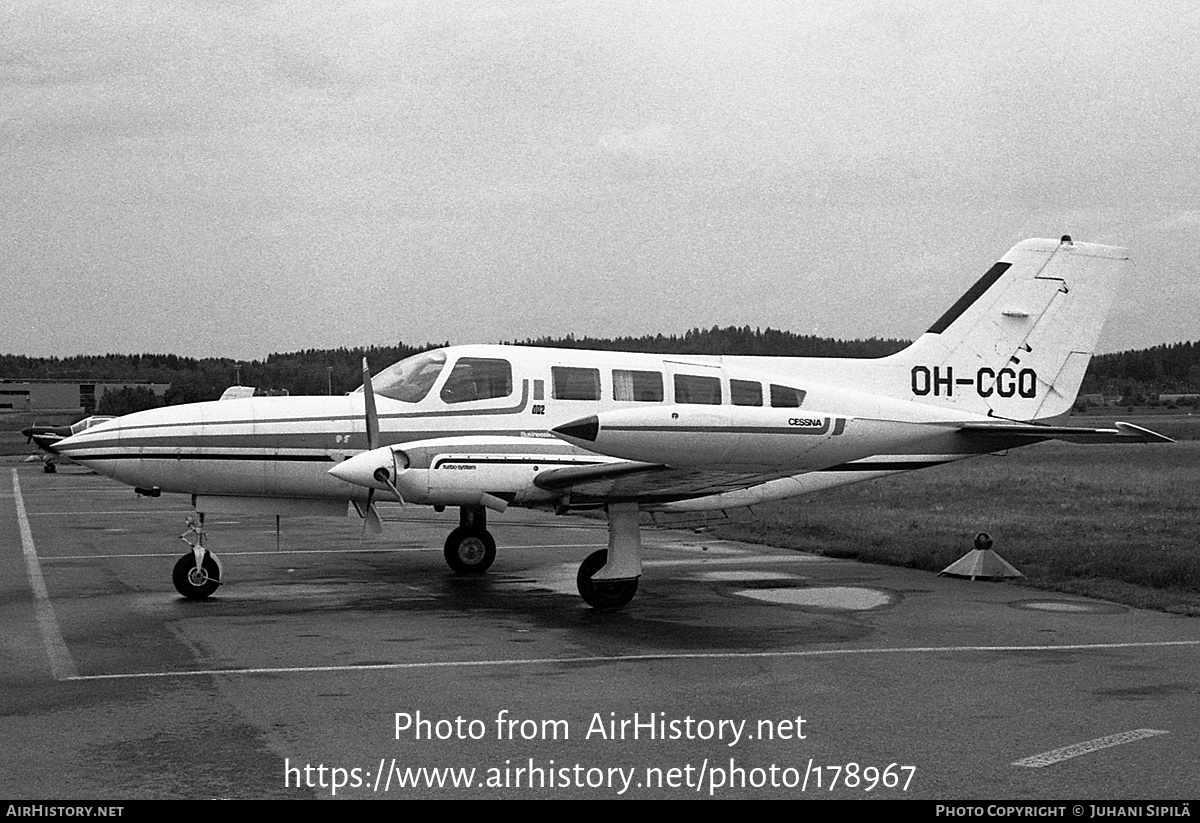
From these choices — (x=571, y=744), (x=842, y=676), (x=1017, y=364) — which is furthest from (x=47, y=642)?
(x=1017, y=364)

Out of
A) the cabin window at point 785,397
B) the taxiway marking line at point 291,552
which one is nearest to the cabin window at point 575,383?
the cabin window at point 785,397

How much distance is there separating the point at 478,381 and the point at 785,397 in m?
3.56

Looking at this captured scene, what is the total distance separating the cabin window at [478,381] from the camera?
13688mm

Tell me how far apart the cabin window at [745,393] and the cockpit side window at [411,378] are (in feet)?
10.9

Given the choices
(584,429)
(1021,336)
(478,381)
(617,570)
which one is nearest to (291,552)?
(478,381)

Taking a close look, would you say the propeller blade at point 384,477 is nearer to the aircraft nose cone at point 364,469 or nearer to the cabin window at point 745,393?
the aircraft nose cone at point 364,469

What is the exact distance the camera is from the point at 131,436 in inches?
515

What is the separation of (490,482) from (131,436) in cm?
395

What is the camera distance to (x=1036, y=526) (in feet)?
68.2

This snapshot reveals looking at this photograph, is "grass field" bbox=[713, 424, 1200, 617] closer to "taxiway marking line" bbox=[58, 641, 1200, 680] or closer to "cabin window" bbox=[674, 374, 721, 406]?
"taxiway marking line" bbox=[58, 641, 1200, 680]

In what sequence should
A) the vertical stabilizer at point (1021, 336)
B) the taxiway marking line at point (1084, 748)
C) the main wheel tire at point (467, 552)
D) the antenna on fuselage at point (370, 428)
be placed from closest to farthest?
the taxiway marking line at point (1084, 748), the antenna on fuselage at point (370, 428), the main wheel tire at point (467, 552), the vertical stabilizer at point (1021, 336)

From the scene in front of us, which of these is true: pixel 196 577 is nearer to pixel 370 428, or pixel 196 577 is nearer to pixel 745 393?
pixel 370 428

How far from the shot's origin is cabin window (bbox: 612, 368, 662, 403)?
45.9 feet

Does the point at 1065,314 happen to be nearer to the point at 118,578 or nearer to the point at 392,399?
the point at 392,399
